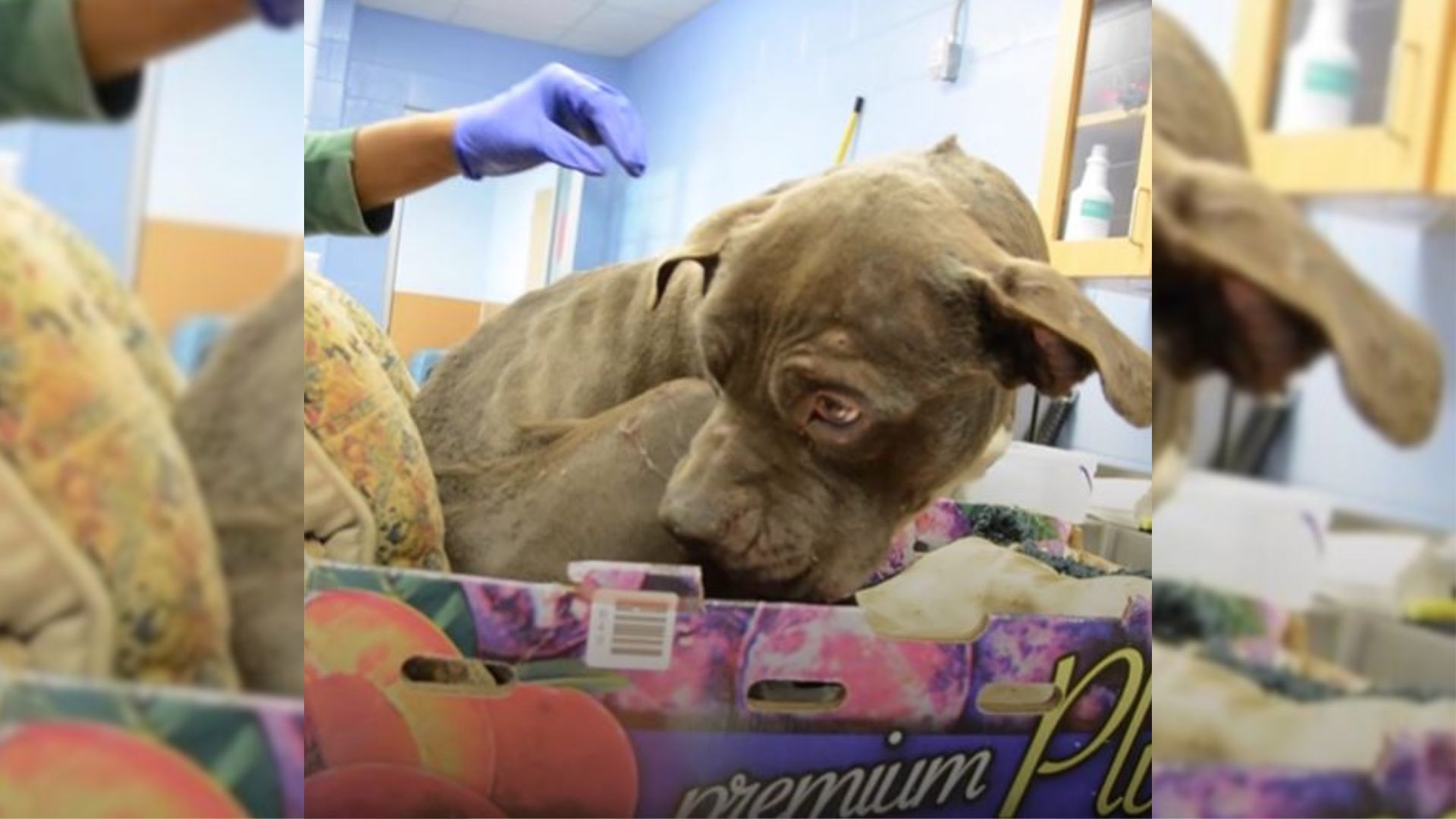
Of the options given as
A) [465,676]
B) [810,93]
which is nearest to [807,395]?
[465,676]

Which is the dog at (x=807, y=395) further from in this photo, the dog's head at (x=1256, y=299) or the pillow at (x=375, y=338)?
the dog's head at (x=1256, y=299)

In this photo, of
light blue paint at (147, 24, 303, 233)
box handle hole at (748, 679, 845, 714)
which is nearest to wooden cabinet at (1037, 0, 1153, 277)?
box handle hole at (748, 679, 845, 714)

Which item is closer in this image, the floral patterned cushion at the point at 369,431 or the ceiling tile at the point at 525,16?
the floral patterned cushion at the point at 369,431

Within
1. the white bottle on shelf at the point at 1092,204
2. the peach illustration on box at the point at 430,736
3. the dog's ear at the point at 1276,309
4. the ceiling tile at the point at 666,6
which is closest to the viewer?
the dog's ear at the point at 1276,309

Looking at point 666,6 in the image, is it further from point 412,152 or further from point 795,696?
point 795,696

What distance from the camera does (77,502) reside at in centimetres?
26

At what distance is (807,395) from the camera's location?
2.40 feet

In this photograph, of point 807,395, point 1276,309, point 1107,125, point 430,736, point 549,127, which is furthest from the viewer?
point 1107,125

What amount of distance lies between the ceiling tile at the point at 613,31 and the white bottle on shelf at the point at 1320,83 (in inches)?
24.8

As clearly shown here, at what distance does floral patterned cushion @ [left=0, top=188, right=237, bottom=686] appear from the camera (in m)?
0.26

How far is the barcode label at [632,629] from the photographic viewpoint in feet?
2.13

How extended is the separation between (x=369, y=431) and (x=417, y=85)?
0.83 ft

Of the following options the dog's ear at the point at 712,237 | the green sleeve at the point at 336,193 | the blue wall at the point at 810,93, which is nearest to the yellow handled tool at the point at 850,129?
the blue wall at the point at 810,93

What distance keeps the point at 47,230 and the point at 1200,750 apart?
281 millimetres
